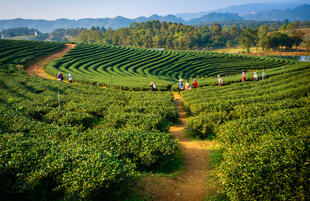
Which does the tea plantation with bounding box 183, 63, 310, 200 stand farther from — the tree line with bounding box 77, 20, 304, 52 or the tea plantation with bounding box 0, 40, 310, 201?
the tree line with bounding box 77, 20, 304, 52

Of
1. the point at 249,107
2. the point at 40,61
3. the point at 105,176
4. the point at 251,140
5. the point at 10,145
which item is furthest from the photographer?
the point at 40,61

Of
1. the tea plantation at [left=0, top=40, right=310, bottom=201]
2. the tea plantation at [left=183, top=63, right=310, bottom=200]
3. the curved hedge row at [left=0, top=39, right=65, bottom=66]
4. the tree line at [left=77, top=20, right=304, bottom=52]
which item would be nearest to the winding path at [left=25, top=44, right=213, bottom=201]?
the tea plantation at [left=0, top=40, right=310, bottom=201]

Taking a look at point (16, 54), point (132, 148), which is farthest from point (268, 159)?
point (16, 54)

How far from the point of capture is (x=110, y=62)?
160 feet

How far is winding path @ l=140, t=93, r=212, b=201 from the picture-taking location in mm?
6711

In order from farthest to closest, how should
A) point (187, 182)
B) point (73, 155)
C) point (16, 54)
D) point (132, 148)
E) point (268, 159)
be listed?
1. point (16, 54)
2. point (132, 148)
3. point (187, 182)
4. point (73, 155)
5. point (268, 159)

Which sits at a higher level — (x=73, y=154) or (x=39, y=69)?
(x=39, y=69)

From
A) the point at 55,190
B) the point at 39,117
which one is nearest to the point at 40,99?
the point at 39,117

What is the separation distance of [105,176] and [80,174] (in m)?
0.74

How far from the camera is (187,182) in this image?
7.70m

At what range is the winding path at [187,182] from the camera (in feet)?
22.0

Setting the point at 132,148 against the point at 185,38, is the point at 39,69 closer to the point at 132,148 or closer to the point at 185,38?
the point at 132,148

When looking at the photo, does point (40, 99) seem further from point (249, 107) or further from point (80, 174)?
point (249, 107)

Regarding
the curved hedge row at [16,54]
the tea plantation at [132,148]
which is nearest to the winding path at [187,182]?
the tea plantation at [132,148]
